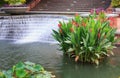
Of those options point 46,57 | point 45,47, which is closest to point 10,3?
point 45,47

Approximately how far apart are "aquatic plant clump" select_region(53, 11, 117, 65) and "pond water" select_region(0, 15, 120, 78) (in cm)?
23

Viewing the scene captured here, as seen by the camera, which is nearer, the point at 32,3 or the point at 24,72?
the point at 24,72

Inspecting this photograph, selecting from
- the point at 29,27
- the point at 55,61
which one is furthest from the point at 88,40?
the point at 29,27

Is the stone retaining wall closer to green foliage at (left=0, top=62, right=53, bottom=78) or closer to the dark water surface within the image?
the dark water surface

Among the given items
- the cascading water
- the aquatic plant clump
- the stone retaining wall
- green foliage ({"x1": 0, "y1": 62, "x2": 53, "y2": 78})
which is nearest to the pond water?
the cascading water

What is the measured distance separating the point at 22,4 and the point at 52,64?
9312mm

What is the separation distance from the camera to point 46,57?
10.5 meters

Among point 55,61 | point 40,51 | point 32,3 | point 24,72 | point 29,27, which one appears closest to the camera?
point 24,72

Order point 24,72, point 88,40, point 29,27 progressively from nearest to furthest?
1. point 24,72
2. point 88,40
3. point 29,27

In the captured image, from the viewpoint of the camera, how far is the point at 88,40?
30.9ft

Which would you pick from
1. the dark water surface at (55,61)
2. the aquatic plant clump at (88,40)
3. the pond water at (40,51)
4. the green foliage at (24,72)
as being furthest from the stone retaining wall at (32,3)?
the green foliage at (24,72)

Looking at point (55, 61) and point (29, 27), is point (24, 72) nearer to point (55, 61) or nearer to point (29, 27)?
point (55, 61)

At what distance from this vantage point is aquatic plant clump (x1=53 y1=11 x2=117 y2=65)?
938 cm

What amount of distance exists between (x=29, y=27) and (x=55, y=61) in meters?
5.47
